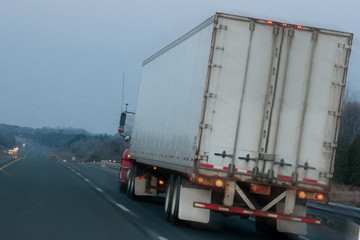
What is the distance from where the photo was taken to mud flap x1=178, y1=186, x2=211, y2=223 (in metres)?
13.0

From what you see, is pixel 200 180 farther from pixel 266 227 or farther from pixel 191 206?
pixel 266 227

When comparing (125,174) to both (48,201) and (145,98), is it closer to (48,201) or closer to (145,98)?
(145,98)

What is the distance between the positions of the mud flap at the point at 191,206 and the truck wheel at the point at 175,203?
332 mm

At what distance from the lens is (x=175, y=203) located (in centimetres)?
1374

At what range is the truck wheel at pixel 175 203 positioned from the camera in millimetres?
13570

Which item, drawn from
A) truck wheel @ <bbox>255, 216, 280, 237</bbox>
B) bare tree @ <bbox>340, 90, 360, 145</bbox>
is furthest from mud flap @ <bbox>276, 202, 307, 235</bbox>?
bare tree @ <bbox>340, 90, 360, 145</bbox>

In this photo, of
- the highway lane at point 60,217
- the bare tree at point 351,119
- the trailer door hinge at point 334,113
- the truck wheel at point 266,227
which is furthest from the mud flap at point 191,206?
the bare tree at point 351,119

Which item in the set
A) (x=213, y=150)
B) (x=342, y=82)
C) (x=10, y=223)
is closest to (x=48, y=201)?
(x=10, y=223)

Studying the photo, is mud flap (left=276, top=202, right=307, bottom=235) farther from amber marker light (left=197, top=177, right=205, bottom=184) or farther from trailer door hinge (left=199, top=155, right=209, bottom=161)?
trailer door hinge (left=199, top=155, right=209, bottom=161)

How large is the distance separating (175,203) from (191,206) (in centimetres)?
72

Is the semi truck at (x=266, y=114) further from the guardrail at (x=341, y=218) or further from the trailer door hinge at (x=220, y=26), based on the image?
the guardrail at (x=341, y=218)

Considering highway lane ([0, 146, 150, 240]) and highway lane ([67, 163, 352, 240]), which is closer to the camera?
highway lane ([0, 146, 150, 240])

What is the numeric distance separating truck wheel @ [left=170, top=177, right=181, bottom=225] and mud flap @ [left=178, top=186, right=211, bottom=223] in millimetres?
332

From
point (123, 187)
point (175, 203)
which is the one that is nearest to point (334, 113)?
point (175, 203)
